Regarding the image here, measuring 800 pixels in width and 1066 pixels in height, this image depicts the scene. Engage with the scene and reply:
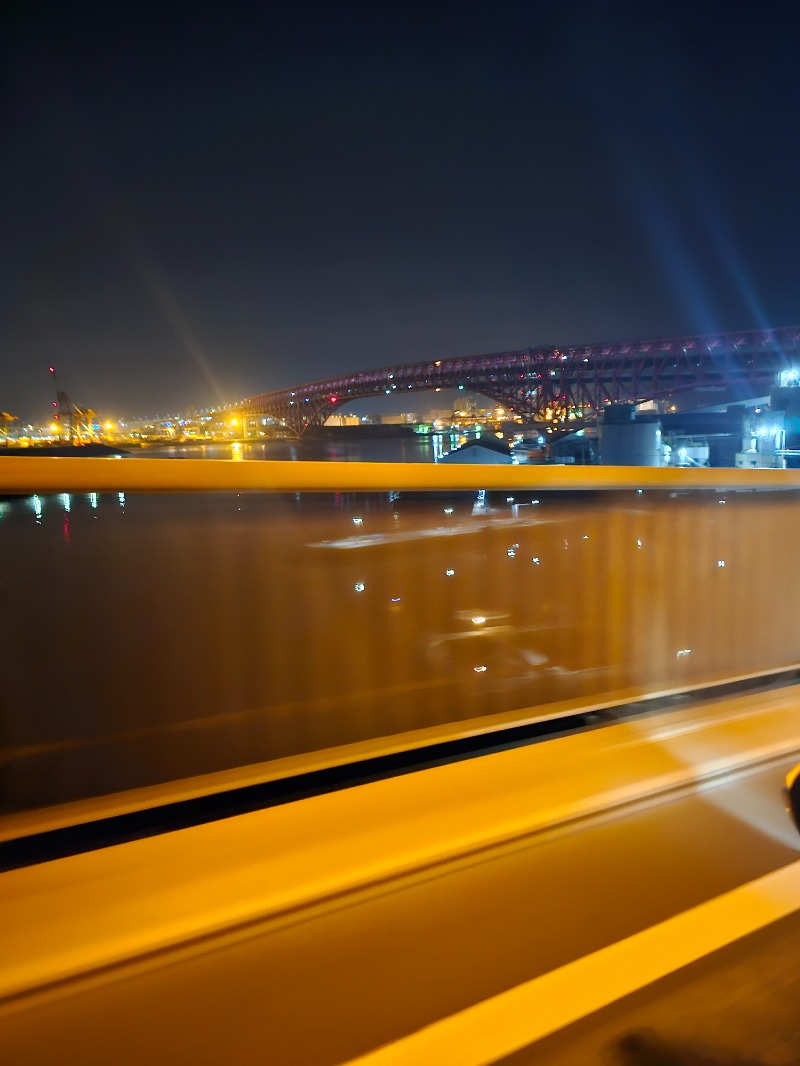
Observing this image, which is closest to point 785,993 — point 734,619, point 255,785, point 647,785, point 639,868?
point 639,868

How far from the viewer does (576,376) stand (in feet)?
86.1

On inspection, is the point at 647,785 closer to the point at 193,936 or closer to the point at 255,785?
the point at 255,785

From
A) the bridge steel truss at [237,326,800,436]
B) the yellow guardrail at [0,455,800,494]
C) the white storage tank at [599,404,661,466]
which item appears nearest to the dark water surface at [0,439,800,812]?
the yellow guardrail at [0,455,800,494]

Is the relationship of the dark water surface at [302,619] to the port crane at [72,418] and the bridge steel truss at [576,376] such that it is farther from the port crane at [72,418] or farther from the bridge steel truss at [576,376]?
the bridge steel truss at [576,376]

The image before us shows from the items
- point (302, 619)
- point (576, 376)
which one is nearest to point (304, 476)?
point (302, 619)

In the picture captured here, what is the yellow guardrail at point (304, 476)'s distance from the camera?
6.25 ft

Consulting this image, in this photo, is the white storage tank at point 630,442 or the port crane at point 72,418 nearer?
the port crane at point 72,418

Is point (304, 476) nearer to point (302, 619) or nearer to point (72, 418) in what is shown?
point (302, 619)

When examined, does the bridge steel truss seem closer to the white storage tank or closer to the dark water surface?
the white storage tank

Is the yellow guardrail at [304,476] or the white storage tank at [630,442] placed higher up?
the white storage tank at [630,442]

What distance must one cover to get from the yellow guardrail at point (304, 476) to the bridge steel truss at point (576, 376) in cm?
1959

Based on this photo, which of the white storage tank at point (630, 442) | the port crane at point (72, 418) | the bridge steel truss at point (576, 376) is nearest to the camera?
the port crane at point (72, 418)

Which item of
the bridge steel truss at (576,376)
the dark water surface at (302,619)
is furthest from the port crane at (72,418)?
the bridge steel truss at (576,376)

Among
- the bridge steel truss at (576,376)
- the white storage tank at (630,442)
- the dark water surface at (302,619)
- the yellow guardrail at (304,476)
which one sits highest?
the bridge steel truss at (576,376)
